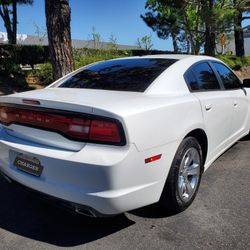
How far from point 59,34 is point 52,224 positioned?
18.3ft

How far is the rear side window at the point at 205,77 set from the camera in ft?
13.5

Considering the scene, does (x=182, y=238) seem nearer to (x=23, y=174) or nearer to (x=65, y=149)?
(x=65, y=149)

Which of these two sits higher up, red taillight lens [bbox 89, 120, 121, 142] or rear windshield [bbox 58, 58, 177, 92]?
rear windshield [bbox 58, 58, 177, 92]

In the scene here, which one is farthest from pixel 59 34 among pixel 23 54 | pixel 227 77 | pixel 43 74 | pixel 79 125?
pixel 79 125

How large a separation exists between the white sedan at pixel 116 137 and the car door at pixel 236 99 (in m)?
0.63

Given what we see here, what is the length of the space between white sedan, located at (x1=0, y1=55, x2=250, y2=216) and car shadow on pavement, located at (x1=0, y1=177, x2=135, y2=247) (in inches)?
14.9

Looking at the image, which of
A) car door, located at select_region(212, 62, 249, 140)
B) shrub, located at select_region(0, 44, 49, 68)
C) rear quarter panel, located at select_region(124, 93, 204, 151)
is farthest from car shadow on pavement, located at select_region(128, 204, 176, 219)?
shrub, located at select_region(0, 44, 49, 68)

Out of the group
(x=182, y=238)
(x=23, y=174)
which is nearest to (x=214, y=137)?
(x=182, y=238)

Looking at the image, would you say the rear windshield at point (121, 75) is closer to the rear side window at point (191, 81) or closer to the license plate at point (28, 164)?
the rear side window at point (191, 81)

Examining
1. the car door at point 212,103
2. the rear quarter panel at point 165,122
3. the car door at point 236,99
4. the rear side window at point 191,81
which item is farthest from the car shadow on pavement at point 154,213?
the car door at point 236,99

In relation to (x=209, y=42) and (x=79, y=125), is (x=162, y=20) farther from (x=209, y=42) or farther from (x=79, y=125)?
(x=79, y=125)

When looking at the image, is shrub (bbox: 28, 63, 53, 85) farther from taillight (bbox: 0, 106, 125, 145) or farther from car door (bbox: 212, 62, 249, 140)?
taillight (bbox: 0, 106, 125, 145)

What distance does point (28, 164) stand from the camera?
314 cm

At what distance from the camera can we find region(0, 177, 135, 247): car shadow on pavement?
3188 mm
